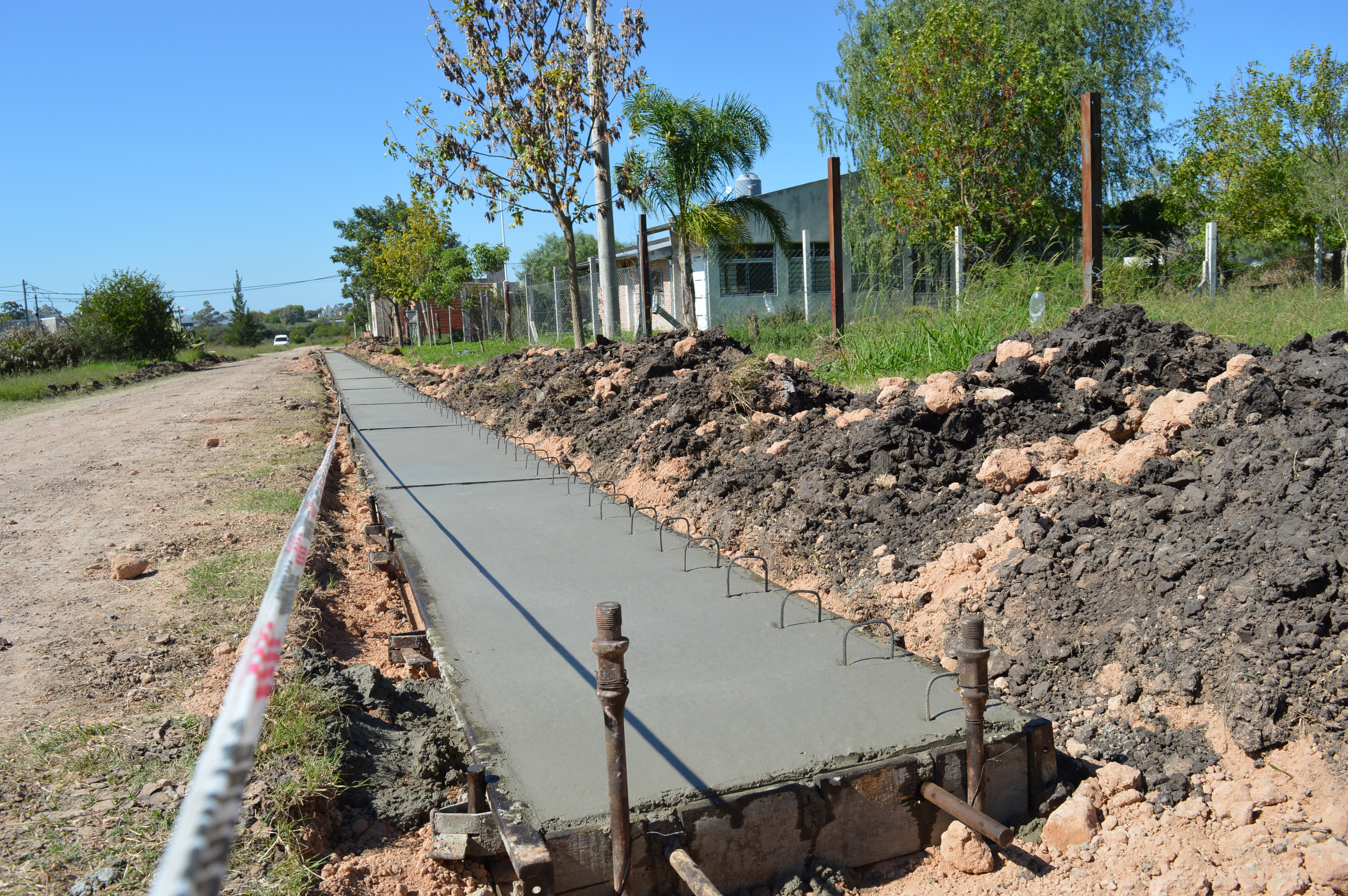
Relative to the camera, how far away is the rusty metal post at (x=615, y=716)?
6.64 feet

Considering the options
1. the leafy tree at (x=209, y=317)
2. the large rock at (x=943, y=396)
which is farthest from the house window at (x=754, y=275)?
the leafy tree at (x=209, y=317)

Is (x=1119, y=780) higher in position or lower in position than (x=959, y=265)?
lower

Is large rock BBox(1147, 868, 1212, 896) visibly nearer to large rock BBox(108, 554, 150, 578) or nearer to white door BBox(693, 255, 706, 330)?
large rock BBox(108, 554, 150, 578)

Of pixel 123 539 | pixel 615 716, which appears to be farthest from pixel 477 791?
pixel 123 539

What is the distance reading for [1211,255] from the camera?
856 cm

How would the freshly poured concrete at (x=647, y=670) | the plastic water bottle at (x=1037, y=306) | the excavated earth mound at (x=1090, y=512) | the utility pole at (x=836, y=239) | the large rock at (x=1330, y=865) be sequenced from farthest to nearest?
the utility pole at (x=836, y=239) → the plastic water bottle at (x=1037, y=306) → the excavated earth mound at (x=1090, y=512) → the freshly poured concrete at (x=647, y=670) → the large rock at (x=1330, y=865)

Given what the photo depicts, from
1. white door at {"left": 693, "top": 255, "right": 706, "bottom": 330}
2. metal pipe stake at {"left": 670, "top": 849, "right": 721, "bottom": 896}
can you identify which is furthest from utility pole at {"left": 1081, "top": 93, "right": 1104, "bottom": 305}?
white door at {"left": 693, "top": 255, "right": 706, "bottom": 330}

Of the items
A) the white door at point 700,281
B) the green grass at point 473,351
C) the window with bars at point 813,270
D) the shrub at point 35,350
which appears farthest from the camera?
the shrub at point 35,350

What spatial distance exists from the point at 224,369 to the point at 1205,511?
33.8 m

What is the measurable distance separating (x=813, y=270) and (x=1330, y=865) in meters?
21.0

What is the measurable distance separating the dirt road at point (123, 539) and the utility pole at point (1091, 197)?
5749 mm

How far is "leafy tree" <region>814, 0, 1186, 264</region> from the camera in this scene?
1812 centimetres

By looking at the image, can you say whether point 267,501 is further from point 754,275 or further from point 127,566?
point 754,275

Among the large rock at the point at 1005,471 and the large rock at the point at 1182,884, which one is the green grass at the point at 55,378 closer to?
the large rock at the point at 1005,471
